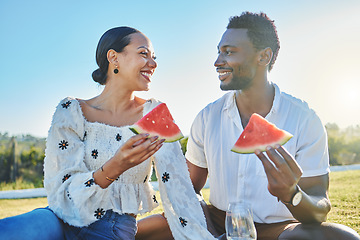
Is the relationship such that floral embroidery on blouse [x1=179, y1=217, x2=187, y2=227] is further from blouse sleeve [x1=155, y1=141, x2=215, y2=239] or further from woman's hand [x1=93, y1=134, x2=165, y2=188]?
→ woman's hand [x1=93, y1=134, x2=165, y2=188]

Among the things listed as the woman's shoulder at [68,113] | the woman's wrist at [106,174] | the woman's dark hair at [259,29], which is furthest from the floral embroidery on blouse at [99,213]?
the woman's dark hair at [259,29]

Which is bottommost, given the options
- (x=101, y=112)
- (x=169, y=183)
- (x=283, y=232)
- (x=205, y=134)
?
(x=283, y=232)

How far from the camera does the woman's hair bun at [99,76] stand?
3.86 meters

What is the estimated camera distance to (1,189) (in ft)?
46.4

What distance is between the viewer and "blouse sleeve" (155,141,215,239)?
328cm

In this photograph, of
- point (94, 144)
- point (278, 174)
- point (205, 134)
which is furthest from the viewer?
point (205, 134)

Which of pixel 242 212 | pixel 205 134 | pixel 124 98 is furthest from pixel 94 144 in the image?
pixel 242 212

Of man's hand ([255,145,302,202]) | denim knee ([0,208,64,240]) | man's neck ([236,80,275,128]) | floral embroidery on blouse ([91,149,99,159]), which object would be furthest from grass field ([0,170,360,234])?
denim knee ([0,208,64,240])

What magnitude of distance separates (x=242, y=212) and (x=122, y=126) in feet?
4.91

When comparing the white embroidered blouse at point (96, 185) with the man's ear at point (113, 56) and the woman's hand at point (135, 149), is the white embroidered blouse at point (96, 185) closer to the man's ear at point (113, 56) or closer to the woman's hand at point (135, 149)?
the woman's hand at point (135, 149)

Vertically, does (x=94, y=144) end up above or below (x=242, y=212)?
above

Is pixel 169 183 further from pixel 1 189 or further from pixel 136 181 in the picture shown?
pixel 1 189

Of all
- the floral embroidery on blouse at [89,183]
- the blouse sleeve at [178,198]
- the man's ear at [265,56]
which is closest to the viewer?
the floral embroidery on blouse at [89,183]

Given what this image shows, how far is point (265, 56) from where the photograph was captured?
161 inches
